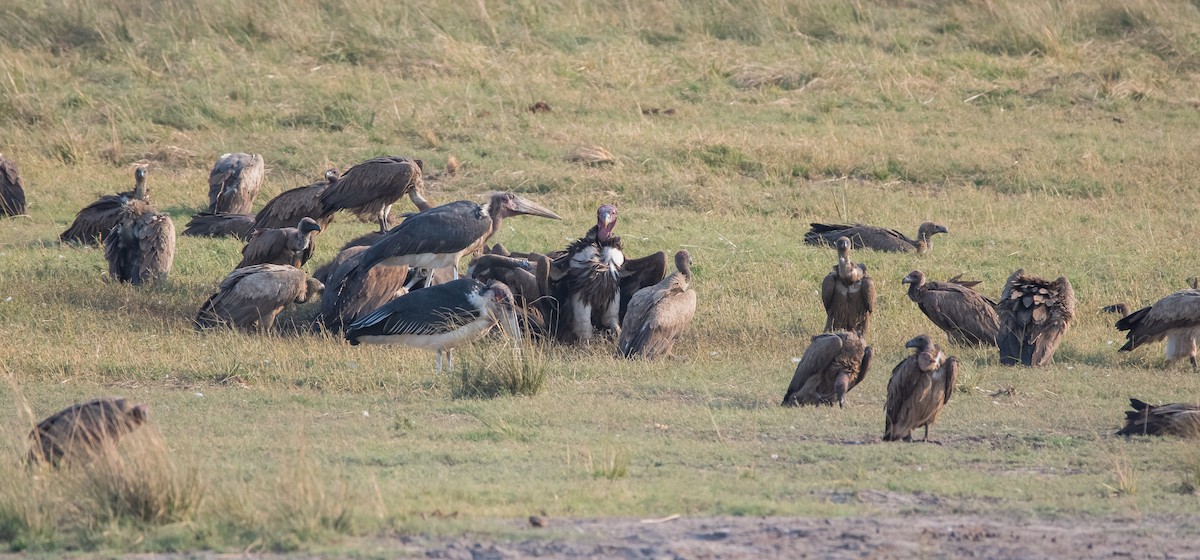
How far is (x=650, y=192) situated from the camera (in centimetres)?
1552

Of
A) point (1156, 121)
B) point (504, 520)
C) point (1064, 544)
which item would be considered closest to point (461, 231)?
point (504, 520)

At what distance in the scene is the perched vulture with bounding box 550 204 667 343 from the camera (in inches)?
436

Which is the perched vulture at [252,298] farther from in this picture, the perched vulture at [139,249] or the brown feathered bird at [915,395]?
the brown feathered bird at [915,395]

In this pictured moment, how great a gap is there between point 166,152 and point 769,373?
365 inches

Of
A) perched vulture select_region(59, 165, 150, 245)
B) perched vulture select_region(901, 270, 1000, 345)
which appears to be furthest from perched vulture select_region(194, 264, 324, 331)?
perched vulture select_region(901, 270, 1000, 345)

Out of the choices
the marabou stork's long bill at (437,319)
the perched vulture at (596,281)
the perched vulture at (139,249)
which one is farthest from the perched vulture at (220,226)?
the marabou stork's long bill at (437,319)

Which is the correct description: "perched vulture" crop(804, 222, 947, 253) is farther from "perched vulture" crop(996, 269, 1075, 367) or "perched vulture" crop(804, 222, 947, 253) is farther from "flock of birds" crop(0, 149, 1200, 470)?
"perched vulture" crop(996, 269, 1075, 367)

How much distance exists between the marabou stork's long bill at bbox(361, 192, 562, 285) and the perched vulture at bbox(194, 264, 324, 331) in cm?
61

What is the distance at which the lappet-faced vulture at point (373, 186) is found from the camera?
1267cm

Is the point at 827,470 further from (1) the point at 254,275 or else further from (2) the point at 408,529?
(1) the point at 254,275

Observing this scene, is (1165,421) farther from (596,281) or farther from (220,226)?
(220,226)

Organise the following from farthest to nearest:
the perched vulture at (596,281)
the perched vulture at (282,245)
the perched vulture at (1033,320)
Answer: the perched vulture at (282,245) → the perched vulture at (596,281) → the perched vulture at (1033,320)

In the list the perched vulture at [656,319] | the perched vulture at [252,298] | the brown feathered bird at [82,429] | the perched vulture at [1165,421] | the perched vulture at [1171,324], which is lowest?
the perched vulture at [252,298]

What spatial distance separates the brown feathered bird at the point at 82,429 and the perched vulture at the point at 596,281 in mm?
4872
